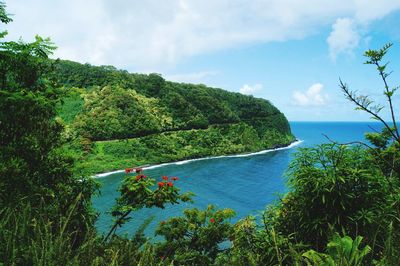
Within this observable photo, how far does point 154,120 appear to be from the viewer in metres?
83.1

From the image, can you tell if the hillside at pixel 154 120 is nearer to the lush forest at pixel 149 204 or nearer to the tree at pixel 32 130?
the lush forest at pixel 149 204

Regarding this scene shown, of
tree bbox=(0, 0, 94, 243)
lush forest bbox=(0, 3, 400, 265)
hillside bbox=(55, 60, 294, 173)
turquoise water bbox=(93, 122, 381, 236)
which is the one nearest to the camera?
lush forest bbox=(0, 3, 400, 265)

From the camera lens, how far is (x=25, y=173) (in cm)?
658

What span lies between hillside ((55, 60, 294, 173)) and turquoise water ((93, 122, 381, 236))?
8.11 m

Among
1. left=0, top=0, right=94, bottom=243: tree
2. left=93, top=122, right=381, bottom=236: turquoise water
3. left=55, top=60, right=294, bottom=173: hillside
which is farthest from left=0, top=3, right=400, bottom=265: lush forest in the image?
left=55, top=60, right=294, bottom=173: hillside

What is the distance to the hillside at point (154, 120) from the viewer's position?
70794 mm

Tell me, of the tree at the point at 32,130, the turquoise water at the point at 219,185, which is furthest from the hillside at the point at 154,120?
the tree at the point at 32,130

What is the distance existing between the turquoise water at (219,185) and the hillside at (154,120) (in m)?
8.11

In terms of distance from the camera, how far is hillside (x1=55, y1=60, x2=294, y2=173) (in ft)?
232

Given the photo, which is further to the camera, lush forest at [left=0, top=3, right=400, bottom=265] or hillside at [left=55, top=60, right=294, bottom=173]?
hillside at [left=55, top=60, right=294, bottom=173]

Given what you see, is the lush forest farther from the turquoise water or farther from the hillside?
the hillside

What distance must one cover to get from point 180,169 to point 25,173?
58278 mm

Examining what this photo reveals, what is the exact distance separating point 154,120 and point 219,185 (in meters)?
35.6

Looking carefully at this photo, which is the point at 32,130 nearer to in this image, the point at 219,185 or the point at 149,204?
the point at 149,204
